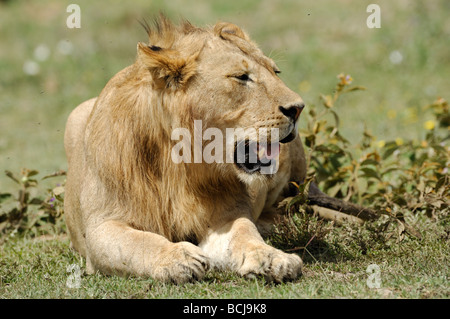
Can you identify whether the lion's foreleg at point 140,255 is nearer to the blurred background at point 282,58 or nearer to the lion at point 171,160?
the lion at point 171,160

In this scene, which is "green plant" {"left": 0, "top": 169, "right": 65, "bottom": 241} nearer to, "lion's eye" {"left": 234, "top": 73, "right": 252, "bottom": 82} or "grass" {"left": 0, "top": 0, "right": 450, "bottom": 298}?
"grass" {"left": 0, "top": 0, "right": 450, "bottom": 298}

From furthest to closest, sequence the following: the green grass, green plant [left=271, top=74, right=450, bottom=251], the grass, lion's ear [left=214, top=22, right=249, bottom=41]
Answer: green plant [left=271, top=74, right=450, bottom=251] → lion's ear [left=214, top=22, right=249, bottom=41] → the grass → the green grass

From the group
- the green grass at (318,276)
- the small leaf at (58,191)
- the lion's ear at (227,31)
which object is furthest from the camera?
the small leaf at (58,191)

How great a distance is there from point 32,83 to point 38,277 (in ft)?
20.6

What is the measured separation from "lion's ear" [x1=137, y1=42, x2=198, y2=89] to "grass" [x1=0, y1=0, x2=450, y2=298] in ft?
2.07

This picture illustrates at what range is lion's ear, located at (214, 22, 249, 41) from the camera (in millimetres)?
3738

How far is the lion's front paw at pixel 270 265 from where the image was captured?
318 centimetres

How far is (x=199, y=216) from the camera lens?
367cm

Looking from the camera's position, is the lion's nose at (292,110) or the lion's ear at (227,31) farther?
the lion's ear at (227,31)

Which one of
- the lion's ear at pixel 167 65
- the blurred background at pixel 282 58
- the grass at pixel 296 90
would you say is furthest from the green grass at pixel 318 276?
the blurred background at pixel 282 58

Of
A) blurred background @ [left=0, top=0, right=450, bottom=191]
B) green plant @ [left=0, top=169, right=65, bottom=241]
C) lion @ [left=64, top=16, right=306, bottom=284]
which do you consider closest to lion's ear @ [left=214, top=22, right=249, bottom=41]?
lion @ [left=64, top=16, right=306, bottom=284]

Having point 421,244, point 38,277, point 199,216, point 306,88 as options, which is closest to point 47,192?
point 38,277

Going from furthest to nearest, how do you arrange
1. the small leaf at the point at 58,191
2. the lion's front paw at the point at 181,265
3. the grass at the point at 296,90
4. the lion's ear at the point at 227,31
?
1. the small leaf at the point at 58,191
2. the lion's ear at the point at 227,31
3. the grass at the point at 296,90
4. the lion's front paw at the point at 181,265

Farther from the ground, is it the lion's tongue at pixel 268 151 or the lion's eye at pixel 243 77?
the lion's eye at pixel 243 77
